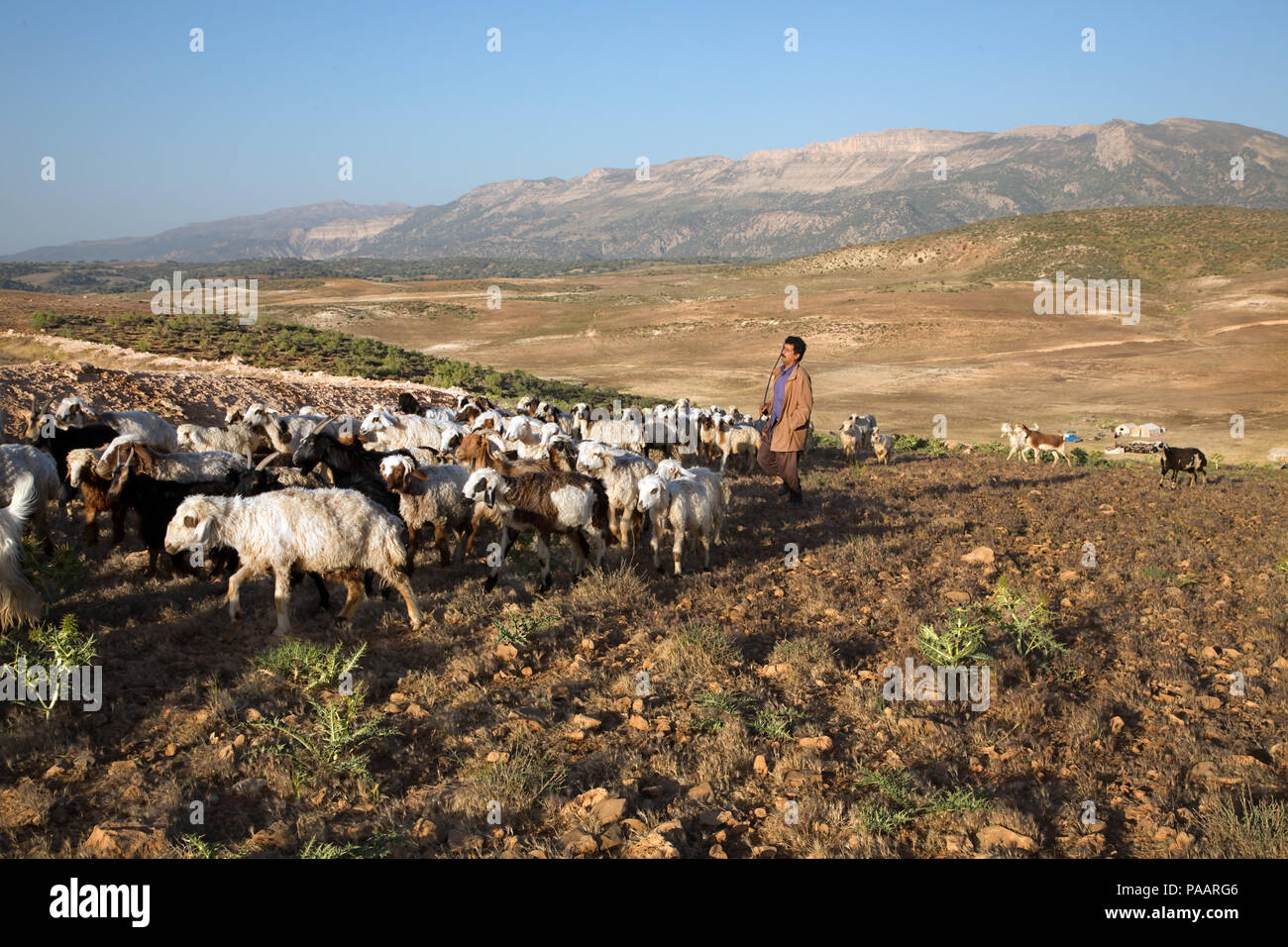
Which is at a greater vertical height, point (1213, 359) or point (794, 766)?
point (1213, 359)

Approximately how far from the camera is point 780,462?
11.4m

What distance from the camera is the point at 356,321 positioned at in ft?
219

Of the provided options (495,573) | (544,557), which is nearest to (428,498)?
(495,573)

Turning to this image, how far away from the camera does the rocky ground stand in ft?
14.0

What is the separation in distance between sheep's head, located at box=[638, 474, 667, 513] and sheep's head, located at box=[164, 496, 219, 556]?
4.00 m

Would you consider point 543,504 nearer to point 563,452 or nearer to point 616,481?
point 616,481

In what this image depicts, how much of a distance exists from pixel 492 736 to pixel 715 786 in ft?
4.85

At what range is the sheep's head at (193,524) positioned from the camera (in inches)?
259

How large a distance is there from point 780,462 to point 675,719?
647 centimetres

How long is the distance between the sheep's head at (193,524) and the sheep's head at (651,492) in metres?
4.00

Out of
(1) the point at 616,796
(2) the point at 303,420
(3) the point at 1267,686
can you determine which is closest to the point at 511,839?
(1) the point at 616,796

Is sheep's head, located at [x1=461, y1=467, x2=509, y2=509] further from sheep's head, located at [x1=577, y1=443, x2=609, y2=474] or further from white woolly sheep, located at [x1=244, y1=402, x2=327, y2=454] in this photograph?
white woolly sheep, located at [x1=244, y1=402, x2=327, y2=454]
